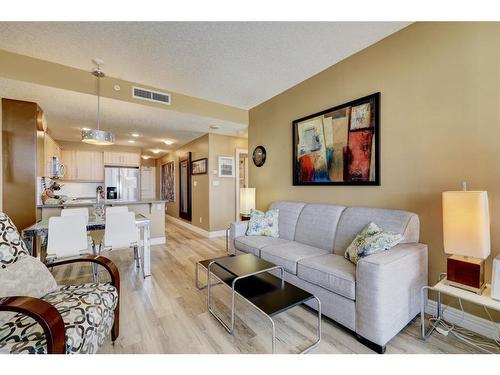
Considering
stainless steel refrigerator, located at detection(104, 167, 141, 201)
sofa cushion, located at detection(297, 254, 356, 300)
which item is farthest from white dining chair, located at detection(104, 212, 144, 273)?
stainless steel refrigerator, located at detection(104, 167, 141, 201)

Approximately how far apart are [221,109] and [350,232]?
2.90 m

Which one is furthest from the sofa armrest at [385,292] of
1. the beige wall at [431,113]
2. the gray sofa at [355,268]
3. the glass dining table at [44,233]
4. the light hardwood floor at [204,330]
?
the glass dining table at [44,233]

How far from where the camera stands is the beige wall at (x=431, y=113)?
1.61 m

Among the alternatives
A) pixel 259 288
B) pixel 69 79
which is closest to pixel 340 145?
pixel 259 288

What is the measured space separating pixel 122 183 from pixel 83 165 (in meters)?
1.01

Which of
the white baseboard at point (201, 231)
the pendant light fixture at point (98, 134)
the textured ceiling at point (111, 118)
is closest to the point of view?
the pendant light fixture at point (98, 134)

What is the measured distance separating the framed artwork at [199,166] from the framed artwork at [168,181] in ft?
5.81

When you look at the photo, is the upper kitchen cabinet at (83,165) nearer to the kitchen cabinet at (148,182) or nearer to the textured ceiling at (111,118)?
the textured ceiling at (111,118)

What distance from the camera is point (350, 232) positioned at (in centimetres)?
217

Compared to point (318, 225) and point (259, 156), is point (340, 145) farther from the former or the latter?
point (259, 156)

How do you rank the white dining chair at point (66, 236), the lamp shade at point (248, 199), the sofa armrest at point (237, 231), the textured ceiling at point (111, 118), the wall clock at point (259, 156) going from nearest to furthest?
1. the white dining chair at point (66, 236)
2. the textured ceiling at point (111, 118)
3. the sofa armrest at point (237, 231)
4. the wall clock at point (259, 156)
5. the lamp shade at point (248, 199)

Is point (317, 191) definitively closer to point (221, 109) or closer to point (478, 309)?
point (478, 309)

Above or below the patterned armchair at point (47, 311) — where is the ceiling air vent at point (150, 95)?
above
